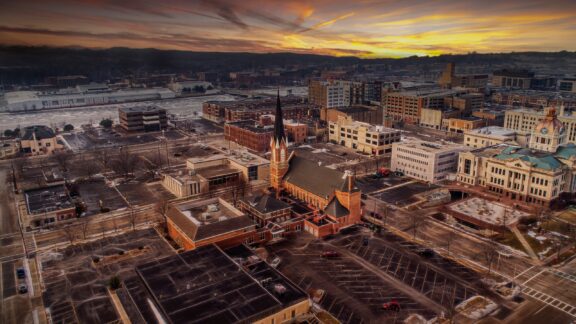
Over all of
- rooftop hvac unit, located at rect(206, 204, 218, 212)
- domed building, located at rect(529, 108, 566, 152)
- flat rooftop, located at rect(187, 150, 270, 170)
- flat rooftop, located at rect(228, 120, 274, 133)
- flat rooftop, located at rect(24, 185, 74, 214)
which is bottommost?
flat rooftop, located at rect(24, 185, 74, 214)

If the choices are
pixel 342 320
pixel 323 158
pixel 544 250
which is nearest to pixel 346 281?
pixel 342 320

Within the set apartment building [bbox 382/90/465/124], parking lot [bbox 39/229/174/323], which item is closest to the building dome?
apartment building [bbox 382/90/465/124]

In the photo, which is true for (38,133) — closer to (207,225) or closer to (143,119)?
(143,119)

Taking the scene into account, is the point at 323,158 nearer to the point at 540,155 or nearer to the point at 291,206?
the point at 291,206

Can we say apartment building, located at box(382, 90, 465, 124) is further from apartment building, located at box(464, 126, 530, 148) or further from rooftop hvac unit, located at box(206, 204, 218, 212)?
rooftop hvac unit, located at box(206, 204, 218, 212)

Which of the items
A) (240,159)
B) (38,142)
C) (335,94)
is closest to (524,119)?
(335,94)

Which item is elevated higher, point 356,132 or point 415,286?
point 356,132

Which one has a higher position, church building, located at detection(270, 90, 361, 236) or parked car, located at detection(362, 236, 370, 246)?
church building, located at detection(270, 90, 361, 236)
